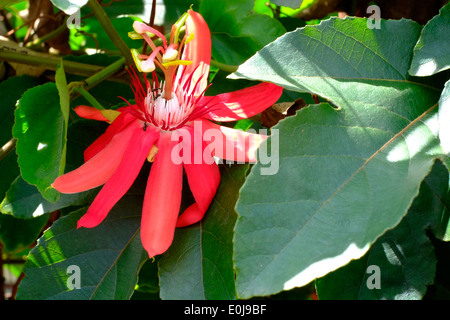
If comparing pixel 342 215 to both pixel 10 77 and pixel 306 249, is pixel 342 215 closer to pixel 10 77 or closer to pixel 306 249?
pixel 306 249

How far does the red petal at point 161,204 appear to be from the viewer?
73cm

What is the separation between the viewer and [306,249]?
640 mm

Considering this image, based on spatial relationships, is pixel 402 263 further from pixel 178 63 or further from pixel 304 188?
pixel 178 63

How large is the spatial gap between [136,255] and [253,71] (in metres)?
0.31

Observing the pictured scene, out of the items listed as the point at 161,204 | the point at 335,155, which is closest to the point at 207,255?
the point at 161,204

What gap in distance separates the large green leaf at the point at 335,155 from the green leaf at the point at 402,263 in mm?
98

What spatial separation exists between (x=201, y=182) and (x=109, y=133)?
16 cm

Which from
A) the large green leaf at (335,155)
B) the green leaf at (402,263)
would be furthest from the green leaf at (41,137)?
the green leaf at (402,263)

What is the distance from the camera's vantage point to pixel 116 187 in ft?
2.52

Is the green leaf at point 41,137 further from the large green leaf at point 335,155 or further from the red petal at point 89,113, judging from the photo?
the large green leaf at point 335,155

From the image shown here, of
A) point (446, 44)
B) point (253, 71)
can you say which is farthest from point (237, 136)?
point (446, 44)

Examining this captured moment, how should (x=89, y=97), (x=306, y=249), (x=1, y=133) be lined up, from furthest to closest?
1. (x=1, y=133)
2. (x=89, y=97)
3. (x=306, y=249)

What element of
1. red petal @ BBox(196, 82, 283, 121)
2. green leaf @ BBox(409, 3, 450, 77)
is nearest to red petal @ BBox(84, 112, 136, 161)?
red petal @ BBox(196, 82, 283, 121)

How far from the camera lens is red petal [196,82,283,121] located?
0.83 metres
